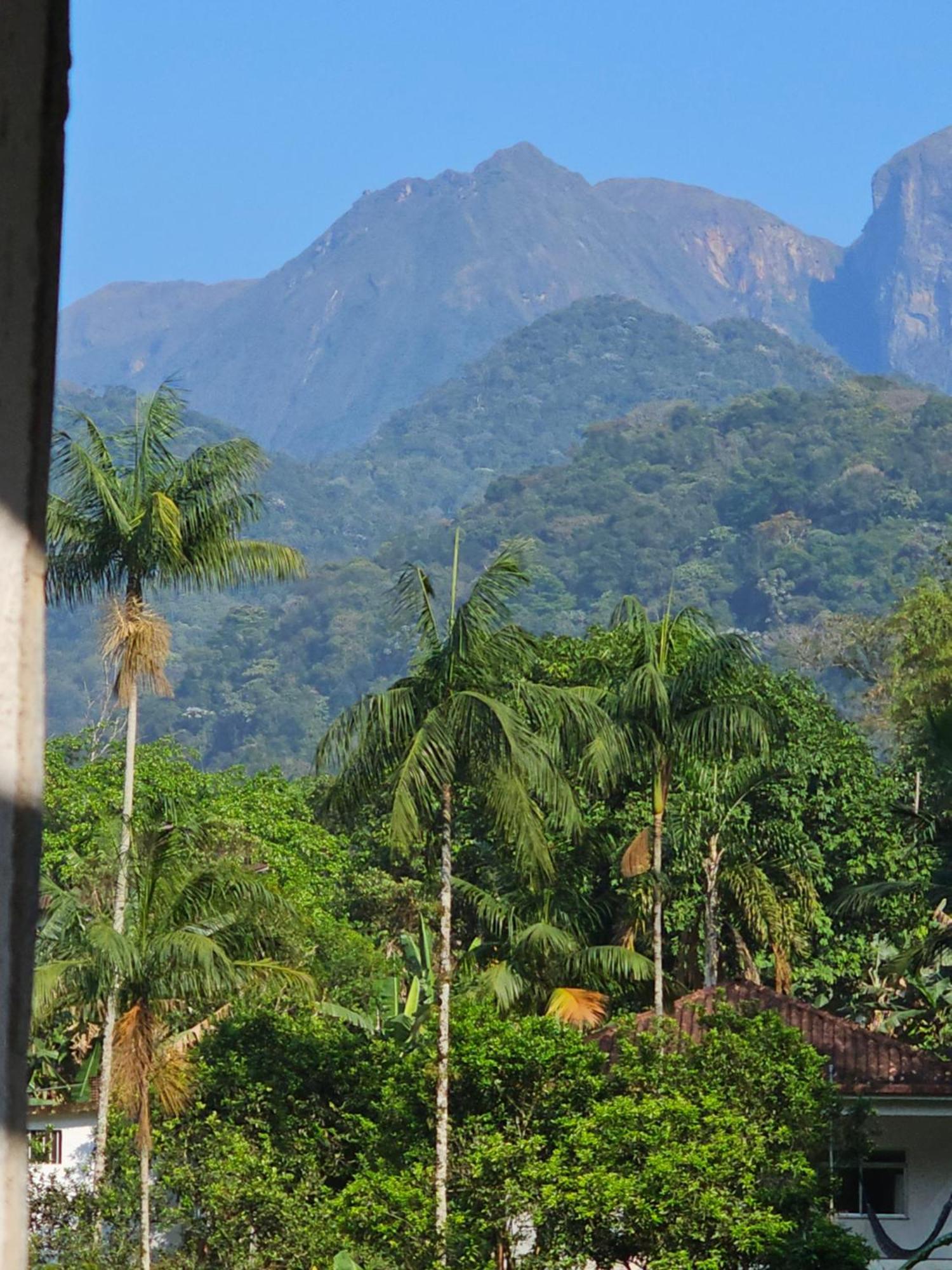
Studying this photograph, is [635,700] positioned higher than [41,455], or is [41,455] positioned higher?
[635,700]

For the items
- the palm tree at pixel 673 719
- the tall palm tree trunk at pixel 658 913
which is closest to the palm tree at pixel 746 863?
the tall palm tree trunk at pixel 658 913

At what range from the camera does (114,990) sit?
2198 cm

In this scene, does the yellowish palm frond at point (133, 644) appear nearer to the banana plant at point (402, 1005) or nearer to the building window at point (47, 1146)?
the banana plant at point (402, 1005)

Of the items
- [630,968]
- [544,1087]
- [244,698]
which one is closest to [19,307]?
[544,1087]

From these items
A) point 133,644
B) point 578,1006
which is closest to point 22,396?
point 133,644

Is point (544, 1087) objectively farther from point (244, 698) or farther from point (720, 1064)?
point (244, 698)

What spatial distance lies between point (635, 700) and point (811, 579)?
16350cm

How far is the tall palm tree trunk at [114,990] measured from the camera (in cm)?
2336

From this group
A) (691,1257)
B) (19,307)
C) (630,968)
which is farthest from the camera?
(630,968)

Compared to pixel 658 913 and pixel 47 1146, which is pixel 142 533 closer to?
pixel 658 913

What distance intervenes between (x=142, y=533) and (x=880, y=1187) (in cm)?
1411

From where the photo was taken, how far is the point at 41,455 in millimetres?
1663

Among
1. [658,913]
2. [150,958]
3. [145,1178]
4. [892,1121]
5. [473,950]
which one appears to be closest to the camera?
[145,1178]

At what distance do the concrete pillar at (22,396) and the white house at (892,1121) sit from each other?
25769mm
